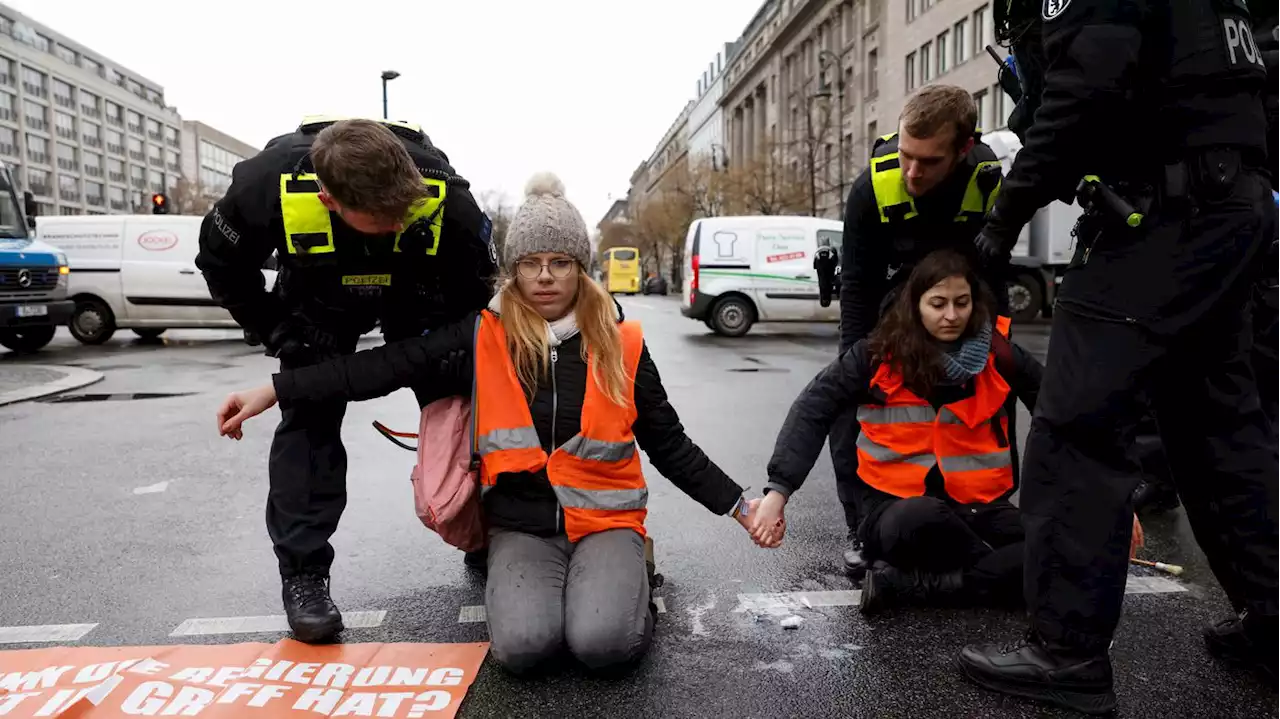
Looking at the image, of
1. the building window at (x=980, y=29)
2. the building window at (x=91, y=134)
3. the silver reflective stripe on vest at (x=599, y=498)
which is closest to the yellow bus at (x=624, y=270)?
the building window at (x=980, y=29)

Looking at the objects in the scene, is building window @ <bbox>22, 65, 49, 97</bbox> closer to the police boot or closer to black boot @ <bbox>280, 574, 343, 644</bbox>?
black boot @ <bbox>280, 574, 343, 644</bbox>

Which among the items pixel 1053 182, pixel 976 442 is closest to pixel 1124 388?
pixel 1053 182

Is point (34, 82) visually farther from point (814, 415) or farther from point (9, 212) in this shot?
point (814, 415)

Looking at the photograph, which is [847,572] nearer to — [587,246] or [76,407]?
[587,246]

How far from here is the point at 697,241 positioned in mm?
16047

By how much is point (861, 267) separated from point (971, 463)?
0.93 meters

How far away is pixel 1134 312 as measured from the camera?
2.24 metres

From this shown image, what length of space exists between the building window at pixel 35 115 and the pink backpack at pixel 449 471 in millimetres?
84839

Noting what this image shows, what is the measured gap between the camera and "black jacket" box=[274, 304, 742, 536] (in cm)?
289

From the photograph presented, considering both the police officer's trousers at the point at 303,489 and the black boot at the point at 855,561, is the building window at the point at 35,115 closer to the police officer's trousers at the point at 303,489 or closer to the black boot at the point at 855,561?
the police officer's trousers at the point at 303,489

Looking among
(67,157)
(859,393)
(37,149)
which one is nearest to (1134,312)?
(859,393)

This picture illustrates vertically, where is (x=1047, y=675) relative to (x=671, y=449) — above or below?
below

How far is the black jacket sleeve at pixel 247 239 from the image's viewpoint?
114 inches

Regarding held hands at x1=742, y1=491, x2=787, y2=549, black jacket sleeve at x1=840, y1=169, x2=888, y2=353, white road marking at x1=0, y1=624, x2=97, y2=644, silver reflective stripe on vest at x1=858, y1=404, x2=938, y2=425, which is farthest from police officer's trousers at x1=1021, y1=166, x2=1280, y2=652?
white road marking at x1=0, y1=624, x2=97, y2=644
